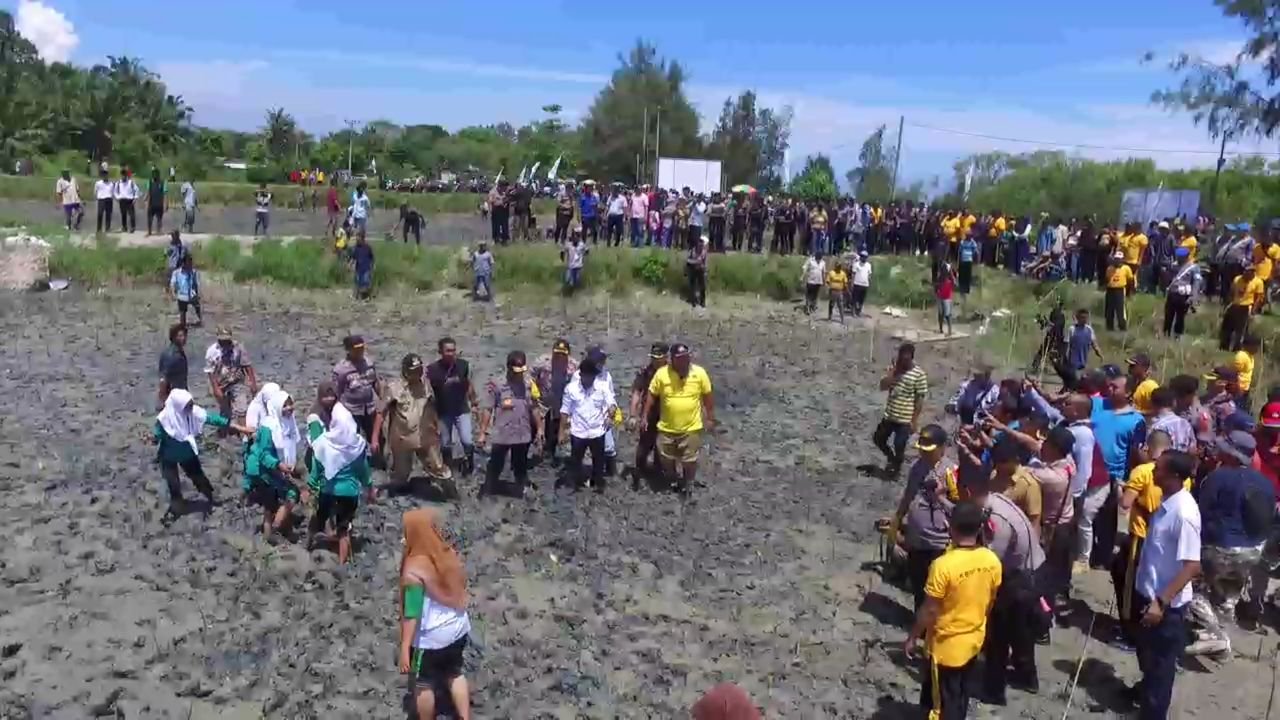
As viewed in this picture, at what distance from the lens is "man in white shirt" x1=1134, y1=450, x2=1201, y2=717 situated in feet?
20.1

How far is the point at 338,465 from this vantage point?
832cm

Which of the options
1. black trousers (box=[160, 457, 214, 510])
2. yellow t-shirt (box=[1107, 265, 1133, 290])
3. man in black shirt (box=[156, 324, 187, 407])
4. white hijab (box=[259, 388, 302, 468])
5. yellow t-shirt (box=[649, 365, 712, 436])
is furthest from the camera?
yellow t-shirt (box=[1107, 265, 1133, 290])

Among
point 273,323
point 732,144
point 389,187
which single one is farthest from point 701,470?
point 732,144

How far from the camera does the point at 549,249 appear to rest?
978 inches

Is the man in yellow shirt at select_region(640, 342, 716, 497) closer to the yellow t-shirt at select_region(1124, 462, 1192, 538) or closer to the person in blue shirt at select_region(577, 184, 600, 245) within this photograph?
the yellow t-shirt at select_region(1124, 462, 1192, 538)

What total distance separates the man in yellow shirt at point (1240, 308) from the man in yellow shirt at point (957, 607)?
46.4 ft

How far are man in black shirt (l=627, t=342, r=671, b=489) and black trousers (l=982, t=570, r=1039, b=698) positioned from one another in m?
4.62

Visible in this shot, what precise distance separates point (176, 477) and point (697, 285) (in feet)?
50.5

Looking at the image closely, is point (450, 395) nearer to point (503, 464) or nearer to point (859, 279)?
point (503, 464)

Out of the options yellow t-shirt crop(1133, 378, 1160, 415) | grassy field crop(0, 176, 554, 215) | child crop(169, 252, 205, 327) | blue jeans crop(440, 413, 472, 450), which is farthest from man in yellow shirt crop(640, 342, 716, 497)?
grassy field crop(0, 176, 554, 215)

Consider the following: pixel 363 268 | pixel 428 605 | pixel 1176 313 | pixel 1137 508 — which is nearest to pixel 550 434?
pixel 428 605

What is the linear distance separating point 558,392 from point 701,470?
2.05 meters

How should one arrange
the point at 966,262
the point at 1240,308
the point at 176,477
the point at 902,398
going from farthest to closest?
the point at 966,262
the point at 1240,308
the point at 902,398
the point at 176,477

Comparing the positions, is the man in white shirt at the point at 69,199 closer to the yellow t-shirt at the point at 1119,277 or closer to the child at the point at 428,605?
the yellow t-shirt at the point at 1119,277
